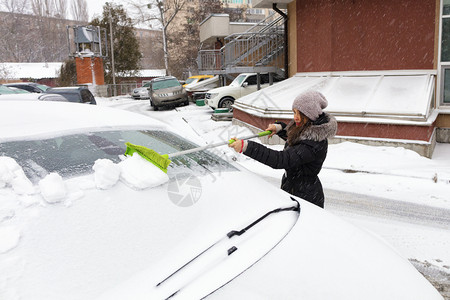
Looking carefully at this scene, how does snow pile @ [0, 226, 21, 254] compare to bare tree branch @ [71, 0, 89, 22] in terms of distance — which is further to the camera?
bare tree branch @ [71, 0, 89, 22]

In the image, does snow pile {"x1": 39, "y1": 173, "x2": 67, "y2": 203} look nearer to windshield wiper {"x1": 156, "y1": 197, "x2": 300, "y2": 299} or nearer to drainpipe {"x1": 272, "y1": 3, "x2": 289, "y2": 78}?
windshield wiper {"x1": 156, "y1": 197, "x2": 300, "y2": 299}

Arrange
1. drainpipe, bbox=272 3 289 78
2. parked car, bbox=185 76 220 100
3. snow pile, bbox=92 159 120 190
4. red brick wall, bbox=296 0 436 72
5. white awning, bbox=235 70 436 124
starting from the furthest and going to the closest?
parked car, bbox=185 76 220 100
drainpipe, bbox=272 3 289 78
red brick wall, bbox=296 0 436 72
white awning, bbox=235 70 436 124
snow pile, bbox=92 159 120 190

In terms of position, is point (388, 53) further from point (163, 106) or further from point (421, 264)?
point (163, 106)

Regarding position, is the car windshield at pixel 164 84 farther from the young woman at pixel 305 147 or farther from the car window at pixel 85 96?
the young woman at pixel 305 147

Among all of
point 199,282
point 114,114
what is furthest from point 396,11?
point 199,282

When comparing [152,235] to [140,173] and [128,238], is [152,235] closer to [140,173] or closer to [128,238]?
[128,238]

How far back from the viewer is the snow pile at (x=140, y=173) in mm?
1701

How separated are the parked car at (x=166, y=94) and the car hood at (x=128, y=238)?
1770 cm

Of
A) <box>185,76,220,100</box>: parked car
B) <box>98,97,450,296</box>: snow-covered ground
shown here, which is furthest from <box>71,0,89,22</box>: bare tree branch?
<box>98,97,450,296</box>: snow-covered ground

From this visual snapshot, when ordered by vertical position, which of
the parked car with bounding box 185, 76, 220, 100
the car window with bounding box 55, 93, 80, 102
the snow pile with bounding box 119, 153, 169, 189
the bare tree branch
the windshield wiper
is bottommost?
the windshield wiper

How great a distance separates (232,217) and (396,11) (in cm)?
Result: 986

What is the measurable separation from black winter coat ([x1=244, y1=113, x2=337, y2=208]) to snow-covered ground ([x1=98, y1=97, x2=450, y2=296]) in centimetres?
73

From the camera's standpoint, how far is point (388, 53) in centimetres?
998

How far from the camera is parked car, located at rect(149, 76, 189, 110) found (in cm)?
1915
